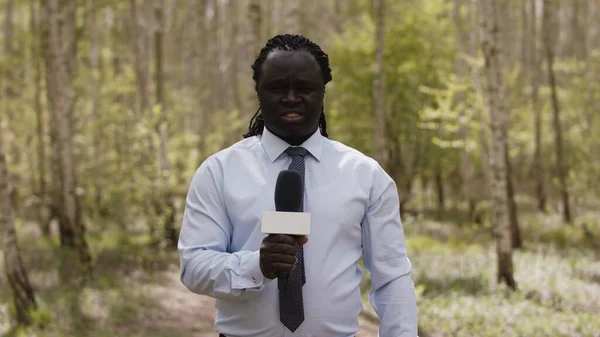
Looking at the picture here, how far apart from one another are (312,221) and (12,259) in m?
6.46

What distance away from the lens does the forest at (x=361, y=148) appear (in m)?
9.06

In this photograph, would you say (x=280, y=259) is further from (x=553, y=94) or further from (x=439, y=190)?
(x=439, y=190)

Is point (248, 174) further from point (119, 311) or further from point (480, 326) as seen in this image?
point (119, 311)

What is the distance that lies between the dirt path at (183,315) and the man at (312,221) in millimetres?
5930

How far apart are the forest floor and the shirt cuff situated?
614 cm

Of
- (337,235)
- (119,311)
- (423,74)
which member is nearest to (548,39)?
(423,74)

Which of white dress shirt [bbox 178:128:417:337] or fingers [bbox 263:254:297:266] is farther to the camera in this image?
white dress shirt [bbox 178:128:417:337]

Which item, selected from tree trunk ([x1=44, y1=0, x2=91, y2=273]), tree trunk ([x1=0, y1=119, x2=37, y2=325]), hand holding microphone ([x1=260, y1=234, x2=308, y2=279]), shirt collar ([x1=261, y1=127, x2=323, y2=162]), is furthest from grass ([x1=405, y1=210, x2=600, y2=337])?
hand holding microphone ([x1=260, y1=234, x2=308, y2=279])

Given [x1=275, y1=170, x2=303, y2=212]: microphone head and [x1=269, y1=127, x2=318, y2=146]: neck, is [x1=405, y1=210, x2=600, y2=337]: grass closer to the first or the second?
[x1=269, y1=127, x2=318, y2=146]: neck

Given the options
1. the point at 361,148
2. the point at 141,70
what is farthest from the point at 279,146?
the point at 361,148

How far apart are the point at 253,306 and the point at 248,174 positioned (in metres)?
0.43

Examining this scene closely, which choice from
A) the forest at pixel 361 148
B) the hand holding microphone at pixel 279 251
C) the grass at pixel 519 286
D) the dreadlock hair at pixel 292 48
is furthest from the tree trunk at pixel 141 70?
the hand holding microphone at pixel 279 251

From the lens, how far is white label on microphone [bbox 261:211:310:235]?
1.92m

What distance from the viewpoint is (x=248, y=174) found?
2338mm
